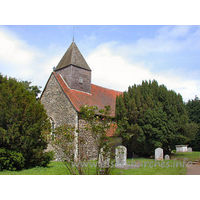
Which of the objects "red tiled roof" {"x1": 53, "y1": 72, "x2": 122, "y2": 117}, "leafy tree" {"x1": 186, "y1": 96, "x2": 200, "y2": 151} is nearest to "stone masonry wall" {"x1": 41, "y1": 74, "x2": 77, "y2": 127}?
"red tiled roof" {"x1": 53, "y1": 72, "x2": 122, "y2": 117}

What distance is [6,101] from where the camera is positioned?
10172 millimetres

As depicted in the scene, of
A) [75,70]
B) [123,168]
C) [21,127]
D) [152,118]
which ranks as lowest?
[123,168]

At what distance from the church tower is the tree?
24.4ft

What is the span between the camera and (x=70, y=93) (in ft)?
56.8

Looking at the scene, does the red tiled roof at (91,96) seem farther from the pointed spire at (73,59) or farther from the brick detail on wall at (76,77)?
the pointed spire at (73,59)

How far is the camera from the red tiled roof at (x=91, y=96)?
664 inches

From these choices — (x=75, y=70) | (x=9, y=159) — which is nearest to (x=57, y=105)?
(x=75, y=70)

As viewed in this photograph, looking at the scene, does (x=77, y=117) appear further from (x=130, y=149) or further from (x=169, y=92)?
(x=169, y=92)

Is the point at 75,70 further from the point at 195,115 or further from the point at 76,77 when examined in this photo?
the point at 195,115

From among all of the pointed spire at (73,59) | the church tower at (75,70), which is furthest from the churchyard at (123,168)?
the pointed spire at (73,59)

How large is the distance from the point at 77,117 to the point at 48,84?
5.85 m

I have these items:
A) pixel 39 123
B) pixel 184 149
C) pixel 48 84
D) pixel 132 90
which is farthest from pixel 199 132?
pixel 39 123

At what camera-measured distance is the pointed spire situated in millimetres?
19059

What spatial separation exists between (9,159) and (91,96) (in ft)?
36.6
